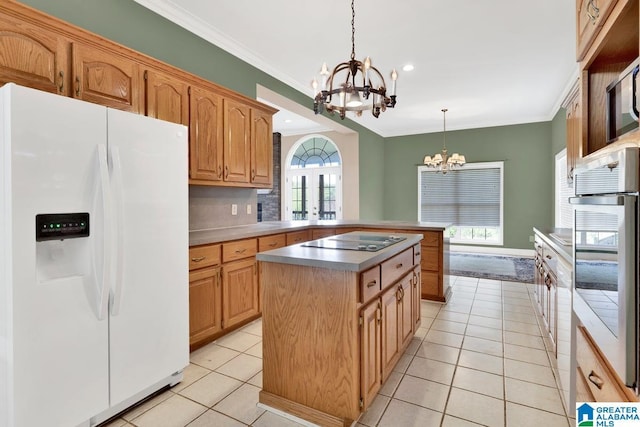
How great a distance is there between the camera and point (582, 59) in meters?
1.70

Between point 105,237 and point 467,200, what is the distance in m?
7.64

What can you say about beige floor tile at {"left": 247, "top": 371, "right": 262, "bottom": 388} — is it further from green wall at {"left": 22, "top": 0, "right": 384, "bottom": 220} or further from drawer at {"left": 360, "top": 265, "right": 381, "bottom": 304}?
→ green wall at {"left": 22, "top": 0, "right": 384, "bottom": 220}

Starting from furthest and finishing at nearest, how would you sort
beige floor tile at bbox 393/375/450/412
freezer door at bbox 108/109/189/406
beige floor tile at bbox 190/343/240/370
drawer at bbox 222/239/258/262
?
drawer at bbox 222/239/258/262 < beige floor tile at bbox 190/343/240/370 < beige floor tile at bbox 393/375/450/412 < freezer door at bbox 108/109/189/406

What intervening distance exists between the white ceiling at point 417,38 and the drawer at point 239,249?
83.4 inches

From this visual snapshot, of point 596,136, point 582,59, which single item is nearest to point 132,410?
point 596,136

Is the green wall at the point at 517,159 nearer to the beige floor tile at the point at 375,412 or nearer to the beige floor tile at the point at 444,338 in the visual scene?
the beige floor tile at the point at 444,338

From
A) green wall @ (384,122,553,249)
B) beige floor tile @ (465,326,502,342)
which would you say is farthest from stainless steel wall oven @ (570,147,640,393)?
green wall @ (384,122,553,249)

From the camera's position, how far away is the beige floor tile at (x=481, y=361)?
2.35 metres

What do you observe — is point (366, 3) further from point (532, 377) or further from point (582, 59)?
point (532, 377)

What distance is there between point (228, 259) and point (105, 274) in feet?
4.09

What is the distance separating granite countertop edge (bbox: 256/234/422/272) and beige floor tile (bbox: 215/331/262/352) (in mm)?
1198

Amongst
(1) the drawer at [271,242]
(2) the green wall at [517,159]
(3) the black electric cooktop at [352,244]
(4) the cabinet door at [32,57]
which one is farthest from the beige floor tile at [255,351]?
(2) the green wall at [517,159]

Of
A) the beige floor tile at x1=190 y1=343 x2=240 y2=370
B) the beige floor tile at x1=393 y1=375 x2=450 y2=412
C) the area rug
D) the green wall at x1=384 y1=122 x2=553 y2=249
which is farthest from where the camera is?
the green wall at x1=384 y1=122 x2=553 y2=249

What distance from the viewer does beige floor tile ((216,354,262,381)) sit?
2.28 m
